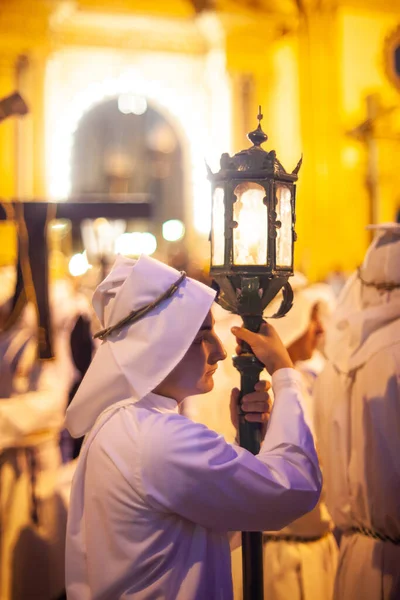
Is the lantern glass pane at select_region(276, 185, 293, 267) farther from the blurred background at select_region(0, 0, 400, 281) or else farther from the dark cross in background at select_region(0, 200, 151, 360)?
the blurred background at select_region(0, 0, 400, 281)

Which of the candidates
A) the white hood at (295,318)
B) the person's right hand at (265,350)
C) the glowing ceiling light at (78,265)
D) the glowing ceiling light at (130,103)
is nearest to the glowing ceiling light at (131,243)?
the glowing ceiling light at (78,265)

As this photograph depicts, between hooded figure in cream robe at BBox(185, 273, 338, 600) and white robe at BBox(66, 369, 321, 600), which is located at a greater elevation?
white robe at BBox(66, 369, 321, 600)

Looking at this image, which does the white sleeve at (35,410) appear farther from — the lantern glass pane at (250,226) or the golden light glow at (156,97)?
the golden light glow at (156,97)

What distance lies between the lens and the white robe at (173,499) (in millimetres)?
1971

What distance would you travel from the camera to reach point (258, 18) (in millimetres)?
15789

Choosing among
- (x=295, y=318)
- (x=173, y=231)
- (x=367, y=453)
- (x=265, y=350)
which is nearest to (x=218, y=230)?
(x=265, y=350)

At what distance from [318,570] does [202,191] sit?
12.7 meters

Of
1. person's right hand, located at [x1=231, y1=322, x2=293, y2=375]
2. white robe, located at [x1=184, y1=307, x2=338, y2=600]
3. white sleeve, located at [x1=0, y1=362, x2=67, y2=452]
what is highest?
person's right hand, located at [x1=231, y1=322, x2=293, y2=375]

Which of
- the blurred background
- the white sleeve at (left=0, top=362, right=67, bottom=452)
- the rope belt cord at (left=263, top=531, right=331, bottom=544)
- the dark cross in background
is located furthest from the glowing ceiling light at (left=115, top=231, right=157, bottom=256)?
the blurred background

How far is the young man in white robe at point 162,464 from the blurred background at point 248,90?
12251 mm

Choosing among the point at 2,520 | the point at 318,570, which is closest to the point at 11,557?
the point at 2,520

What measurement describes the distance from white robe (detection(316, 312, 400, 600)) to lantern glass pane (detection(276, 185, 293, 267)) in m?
0.96

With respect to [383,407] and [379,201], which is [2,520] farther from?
[379,201]

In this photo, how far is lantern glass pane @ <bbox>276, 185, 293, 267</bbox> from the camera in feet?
8.05
